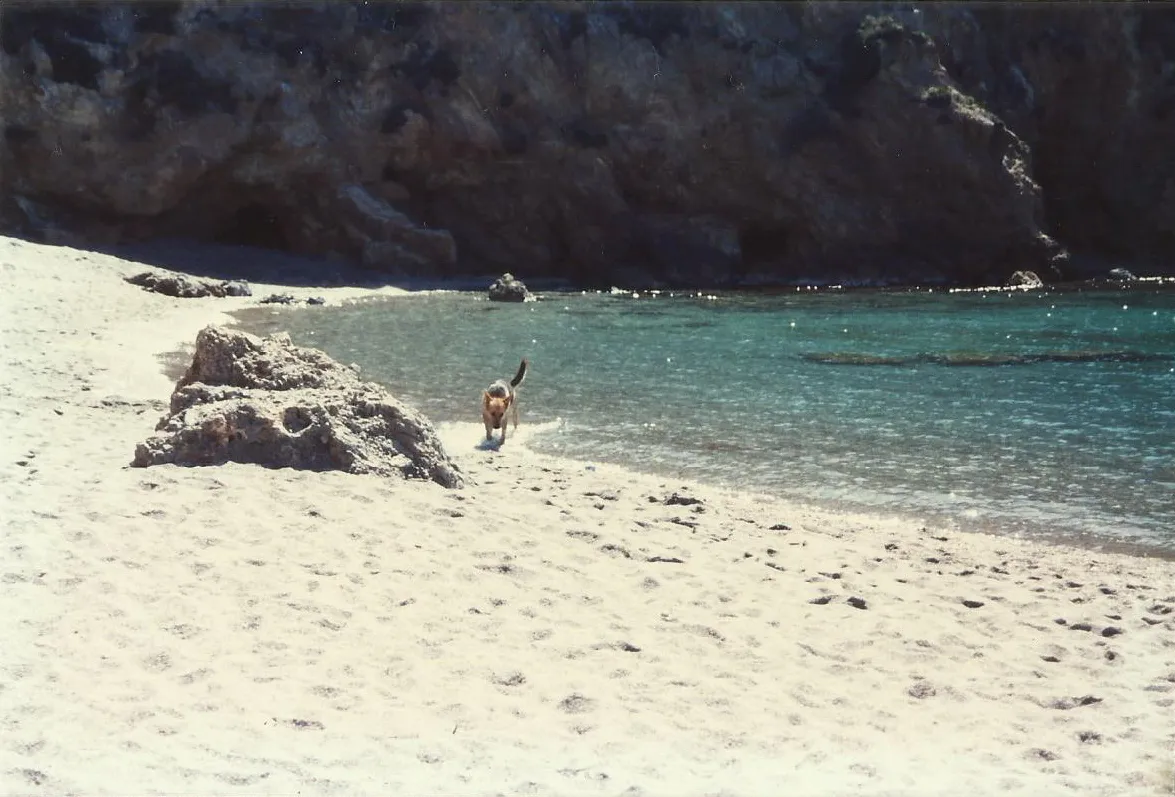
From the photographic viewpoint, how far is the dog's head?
515 inches

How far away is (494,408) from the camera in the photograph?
13.1 metres

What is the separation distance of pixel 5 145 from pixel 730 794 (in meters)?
42.2

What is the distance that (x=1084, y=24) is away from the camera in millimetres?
55531

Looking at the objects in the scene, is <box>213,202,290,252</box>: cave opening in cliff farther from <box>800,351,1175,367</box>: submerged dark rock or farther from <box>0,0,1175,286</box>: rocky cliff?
<box>800,351,1175,367</box>: submerged dark rock

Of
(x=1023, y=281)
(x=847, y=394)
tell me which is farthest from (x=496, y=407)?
(x=1023, y=281)

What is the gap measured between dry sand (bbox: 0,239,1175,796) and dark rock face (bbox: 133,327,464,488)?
11.8 inches

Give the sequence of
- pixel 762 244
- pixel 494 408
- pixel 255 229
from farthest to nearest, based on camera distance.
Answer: pixel 762 244
pixel 255 229
pixel 494 408

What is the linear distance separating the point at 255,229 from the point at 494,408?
36472 mm

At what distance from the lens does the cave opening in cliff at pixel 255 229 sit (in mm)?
45188

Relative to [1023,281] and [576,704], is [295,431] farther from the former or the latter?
[1023,281]

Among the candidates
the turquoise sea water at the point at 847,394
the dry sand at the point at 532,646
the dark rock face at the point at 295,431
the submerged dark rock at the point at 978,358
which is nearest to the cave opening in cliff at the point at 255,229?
the turquoise sea water at the point at 847,394

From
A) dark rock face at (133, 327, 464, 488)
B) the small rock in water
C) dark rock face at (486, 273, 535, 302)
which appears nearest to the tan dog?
dark rock face at (133, 327, 464, 488)

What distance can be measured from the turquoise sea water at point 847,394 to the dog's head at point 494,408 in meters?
0.62

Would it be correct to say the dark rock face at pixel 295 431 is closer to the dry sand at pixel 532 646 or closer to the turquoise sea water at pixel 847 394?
the dry sand at pixel 532 646
